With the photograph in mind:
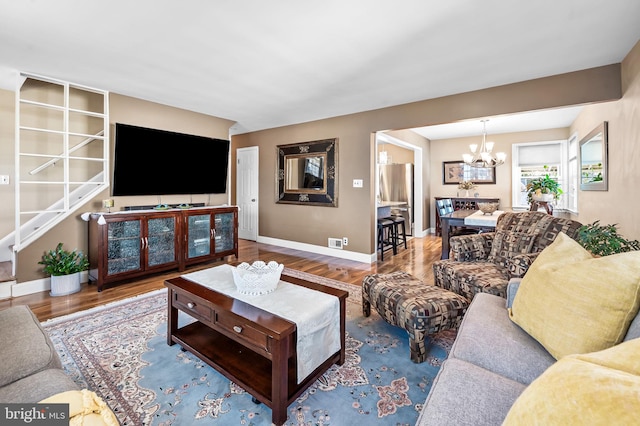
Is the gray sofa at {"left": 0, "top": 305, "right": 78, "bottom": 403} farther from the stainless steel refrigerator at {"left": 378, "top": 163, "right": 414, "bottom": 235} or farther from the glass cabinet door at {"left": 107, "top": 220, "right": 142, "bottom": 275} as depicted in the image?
the stainless steel refrigerator at {"left": 378, "top": 163, "right": 414, "bottom": 235}

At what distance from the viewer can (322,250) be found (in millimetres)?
5113

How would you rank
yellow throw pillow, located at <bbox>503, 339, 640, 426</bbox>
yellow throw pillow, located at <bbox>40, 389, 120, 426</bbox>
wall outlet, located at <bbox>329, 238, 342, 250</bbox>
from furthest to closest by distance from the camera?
wall outlet, located at <bbox>329, 238, 342, 250</bbox>
yellow throw pillow, located at <bbox>40, 389, 120, 426</bbox>
yellow throw pillow, located at <bbox>503, 339, 640, 426</bbox>

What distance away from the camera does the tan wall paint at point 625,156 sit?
8.05 ft

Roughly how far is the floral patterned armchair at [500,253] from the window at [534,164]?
414cm

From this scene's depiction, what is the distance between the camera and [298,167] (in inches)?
209

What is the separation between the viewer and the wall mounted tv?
3721 millimetres

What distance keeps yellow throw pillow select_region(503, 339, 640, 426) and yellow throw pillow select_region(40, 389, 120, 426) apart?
1.02 metres

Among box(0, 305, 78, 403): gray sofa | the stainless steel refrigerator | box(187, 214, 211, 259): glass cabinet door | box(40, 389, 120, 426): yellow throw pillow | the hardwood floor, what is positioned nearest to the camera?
box(40, 389, 120, 426): yellow throw pillow

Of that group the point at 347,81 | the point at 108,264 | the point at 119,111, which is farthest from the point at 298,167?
the point at 108,264

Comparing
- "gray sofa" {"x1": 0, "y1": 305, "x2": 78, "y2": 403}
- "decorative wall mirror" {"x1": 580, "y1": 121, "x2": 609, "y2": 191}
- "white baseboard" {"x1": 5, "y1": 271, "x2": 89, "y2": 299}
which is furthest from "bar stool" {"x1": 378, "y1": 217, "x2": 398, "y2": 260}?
"white baseboard" {"x1": 5, "y1": 271, "x2": 89, "y2": 299}

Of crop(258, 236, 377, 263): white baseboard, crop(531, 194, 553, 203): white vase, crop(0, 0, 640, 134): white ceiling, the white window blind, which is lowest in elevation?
crop(258, 236, 377, 263): white baseboard

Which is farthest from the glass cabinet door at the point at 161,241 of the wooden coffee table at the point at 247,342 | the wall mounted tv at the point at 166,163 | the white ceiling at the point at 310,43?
the wooden coffee table at the point at 247,342

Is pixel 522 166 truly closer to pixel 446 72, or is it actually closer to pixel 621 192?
pixel 621 192

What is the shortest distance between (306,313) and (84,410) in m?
1.00
